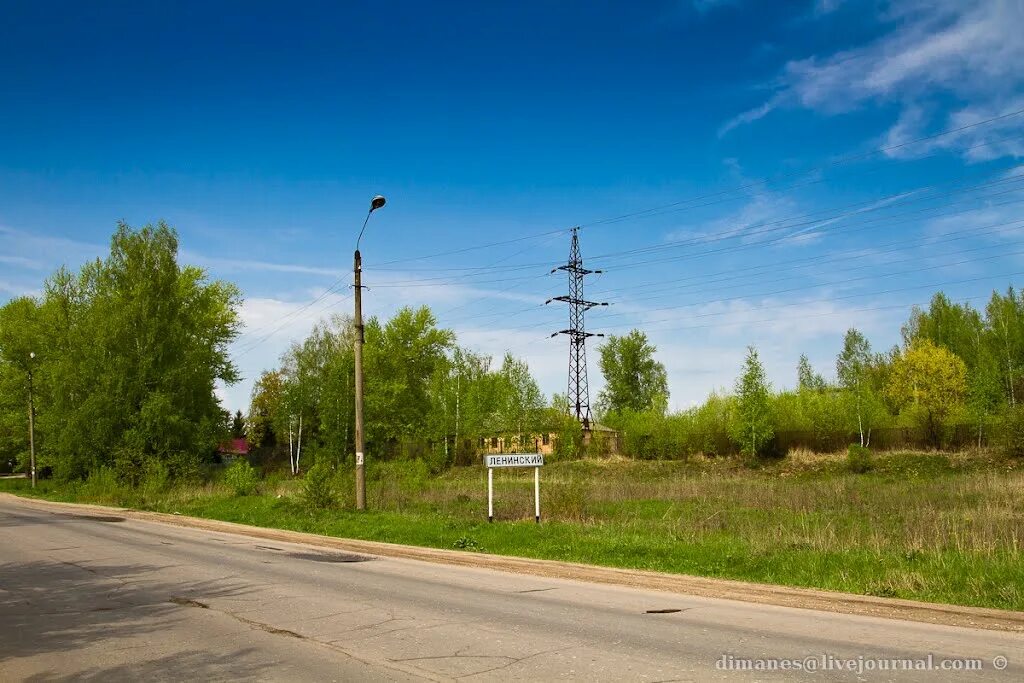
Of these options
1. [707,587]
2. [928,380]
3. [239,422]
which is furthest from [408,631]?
[239,422]

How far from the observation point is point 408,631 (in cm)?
861

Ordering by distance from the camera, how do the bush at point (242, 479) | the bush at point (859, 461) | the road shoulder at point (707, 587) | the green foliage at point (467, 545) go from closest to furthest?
the road shoulder at point (707, 587), the green foliage at point (467, 545), the bush at point (242, 479), the bush at point (859, 461)

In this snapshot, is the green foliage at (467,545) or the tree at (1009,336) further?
the tree at (1009,336)

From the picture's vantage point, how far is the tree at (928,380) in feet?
214

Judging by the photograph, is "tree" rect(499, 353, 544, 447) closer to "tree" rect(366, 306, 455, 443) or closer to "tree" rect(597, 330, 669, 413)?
"tree" rect(366, 306, 455, 443)

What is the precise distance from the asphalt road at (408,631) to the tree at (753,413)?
4553 cm

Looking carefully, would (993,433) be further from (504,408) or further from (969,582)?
(969,582)

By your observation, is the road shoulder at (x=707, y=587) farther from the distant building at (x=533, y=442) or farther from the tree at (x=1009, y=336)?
the tree at (x=1009, y=336)

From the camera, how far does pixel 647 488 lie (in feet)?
113

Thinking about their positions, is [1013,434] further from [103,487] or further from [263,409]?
[263,409]

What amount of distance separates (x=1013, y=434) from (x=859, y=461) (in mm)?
8572

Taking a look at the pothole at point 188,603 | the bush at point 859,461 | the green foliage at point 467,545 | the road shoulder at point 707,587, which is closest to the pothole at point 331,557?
the road shoulder at point 707,587

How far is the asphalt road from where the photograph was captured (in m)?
6.89

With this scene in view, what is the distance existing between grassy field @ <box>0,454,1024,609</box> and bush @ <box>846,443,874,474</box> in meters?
6.93
